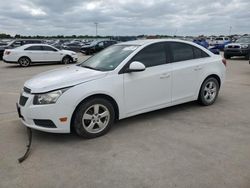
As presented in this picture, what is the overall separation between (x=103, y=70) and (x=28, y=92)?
4.29 ft

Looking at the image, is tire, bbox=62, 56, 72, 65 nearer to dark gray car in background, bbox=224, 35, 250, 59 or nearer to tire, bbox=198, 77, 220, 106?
dark gray car in background, bbox=224, 35, 250, 59

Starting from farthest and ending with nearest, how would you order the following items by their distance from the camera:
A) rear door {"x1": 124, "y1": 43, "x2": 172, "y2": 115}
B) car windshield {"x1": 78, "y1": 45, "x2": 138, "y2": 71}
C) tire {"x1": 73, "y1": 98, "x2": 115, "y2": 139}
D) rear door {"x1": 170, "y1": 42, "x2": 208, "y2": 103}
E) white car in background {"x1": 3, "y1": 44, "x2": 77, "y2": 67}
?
white car in background {"x1": 3, "y1": 44, "x2": 77, "y2": 67} → rear door {"x1": 170, "y1": 42, "x2": 208, "y2": 103} → car windshield {"x1": 78, "y1": 45, "x2": 138, "y2": 71} → rear door {"x1": 124, "y1": 43, "x2": 172, "y2": 115} → tire {"x1": 73, "y1": 98, "x2": 115, "y2": 139}

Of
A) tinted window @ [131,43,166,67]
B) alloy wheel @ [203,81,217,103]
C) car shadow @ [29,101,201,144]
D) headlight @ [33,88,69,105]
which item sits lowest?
car shadow @ [29,101,201,144]

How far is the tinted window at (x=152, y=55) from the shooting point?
473 cm

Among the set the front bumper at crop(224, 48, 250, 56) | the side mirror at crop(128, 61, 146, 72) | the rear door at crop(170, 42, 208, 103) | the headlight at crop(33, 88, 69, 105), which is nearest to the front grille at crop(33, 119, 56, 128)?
the headlight at crop(33, 88, 69, 105)

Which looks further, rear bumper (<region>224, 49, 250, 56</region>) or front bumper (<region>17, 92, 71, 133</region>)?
rear bumper (<region>224, 49, 250, 56</region>)

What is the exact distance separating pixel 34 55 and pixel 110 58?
13001mm

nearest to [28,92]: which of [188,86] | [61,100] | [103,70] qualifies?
[61,100]

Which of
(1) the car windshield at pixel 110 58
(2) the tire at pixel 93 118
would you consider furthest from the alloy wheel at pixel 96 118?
(1) the car windshield at pixel 110 58

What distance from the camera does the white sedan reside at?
3875 mm

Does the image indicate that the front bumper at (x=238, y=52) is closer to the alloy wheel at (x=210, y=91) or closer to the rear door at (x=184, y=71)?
the alloy wheel at (x=210, y=91)

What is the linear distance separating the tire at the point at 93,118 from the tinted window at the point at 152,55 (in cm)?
105

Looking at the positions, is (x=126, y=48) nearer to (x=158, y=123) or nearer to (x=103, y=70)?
(x=103, y=70)

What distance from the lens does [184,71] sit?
5.18 m
